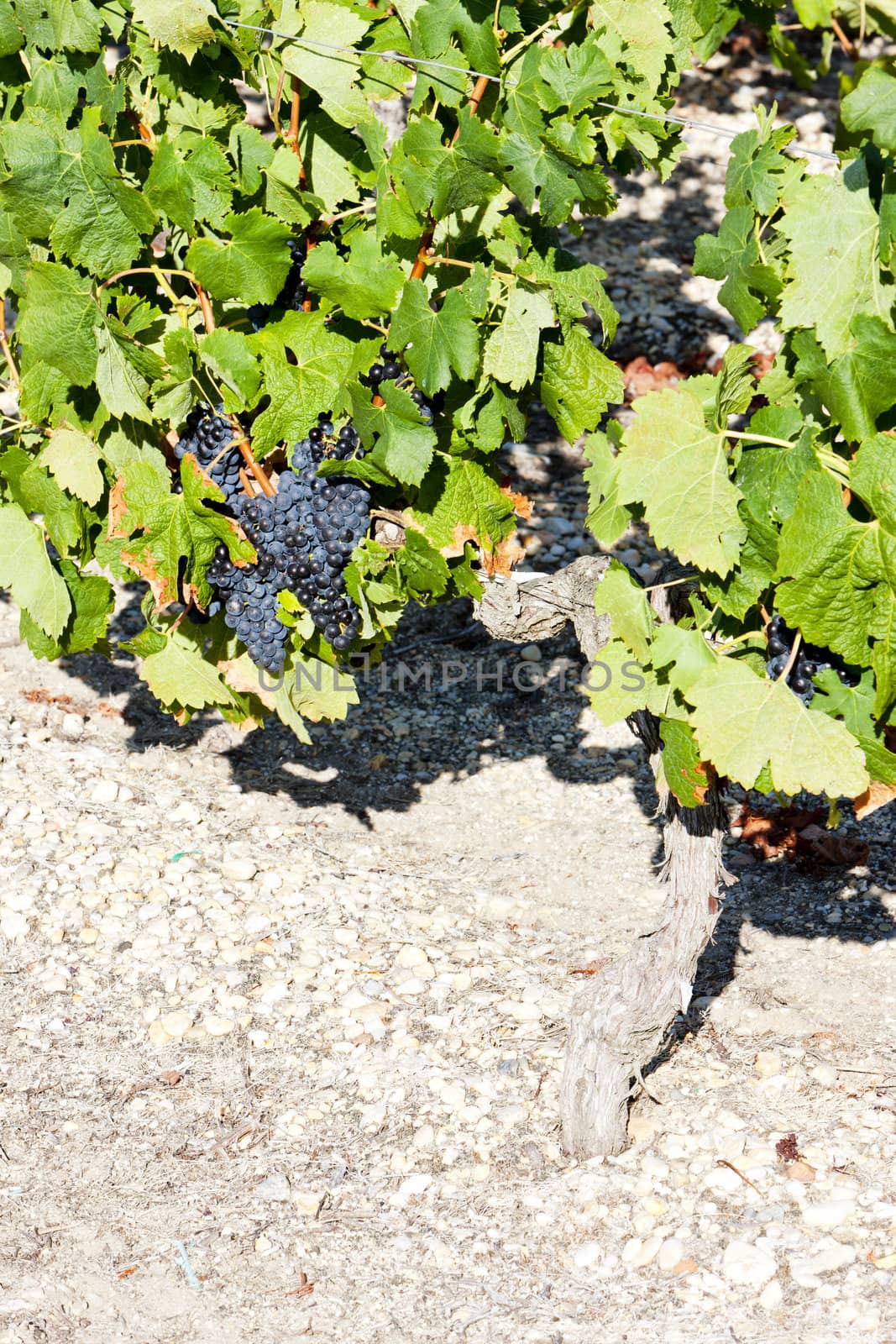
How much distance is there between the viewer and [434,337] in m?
2.79

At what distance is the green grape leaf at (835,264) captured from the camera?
7.73 ft

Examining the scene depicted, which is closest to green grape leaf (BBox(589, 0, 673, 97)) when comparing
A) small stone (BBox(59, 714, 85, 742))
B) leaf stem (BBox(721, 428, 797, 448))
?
leaf stem (BBox(721, 428, 797, 448))

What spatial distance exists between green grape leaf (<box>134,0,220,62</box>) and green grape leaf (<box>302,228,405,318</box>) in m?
0.50

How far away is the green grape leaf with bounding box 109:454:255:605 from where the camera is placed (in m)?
2.99

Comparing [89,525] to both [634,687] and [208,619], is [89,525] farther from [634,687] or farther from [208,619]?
[634,687]

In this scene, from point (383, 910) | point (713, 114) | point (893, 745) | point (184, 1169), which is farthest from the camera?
point (713, 114)

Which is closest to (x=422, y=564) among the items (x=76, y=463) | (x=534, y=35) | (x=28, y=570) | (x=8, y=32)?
(x=76, y=463)

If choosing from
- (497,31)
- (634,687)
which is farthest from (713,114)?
(634,687)

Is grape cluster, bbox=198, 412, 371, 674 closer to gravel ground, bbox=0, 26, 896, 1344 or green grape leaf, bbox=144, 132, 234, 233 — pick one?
green grape leaf, bbox=144, 132, 234, 233

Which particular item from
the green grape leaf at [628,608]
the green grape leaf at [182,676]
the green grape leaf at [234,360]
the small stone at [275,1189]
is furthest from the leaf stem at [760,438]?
the small stone at [275,1189]

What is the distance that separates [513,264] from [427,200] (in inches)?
9.9

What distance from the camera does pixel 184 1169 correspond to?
3.19 meters

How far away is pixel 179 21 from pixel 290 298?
611mm

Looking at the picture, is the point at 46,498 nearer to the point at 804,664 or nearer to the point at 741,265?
the point at 741,265
